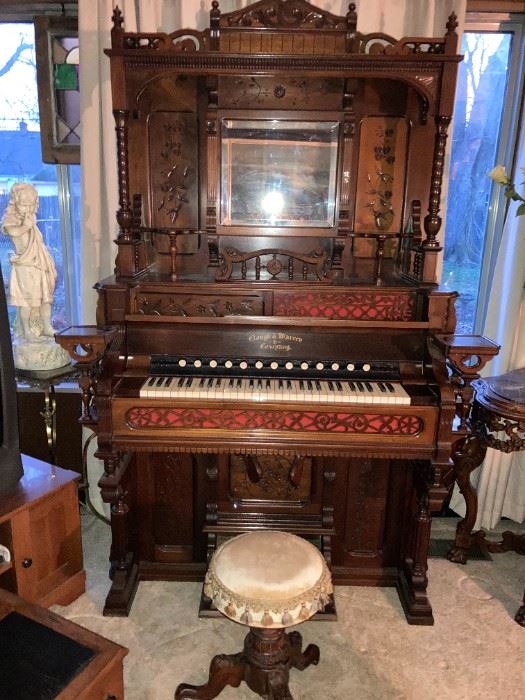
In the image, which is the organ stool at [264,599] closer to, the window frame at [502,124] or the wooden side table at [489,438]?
the wooden side table at [489,438]

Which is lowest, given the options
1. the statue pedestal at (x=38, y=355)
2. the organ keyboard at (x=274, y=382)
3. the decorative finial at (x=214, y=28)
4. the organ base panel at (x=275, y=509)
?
the organ base panel at (x=275, y=509)

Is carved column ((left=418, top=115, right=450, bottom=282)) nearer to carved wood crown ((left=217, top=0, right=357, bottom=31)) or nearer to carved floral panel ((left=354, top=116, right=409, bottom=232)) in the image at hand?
carved floral panel ((left=354, top=116, right=409, bottom=232))

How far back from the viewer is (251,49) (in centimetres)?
219

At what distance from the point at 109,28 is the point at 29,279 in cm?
118

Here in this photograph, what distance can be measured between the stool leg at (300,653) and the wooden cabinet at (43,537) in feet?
3.20

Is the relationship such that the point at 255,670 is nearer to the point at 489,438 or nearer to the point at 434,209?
the point at 489,438

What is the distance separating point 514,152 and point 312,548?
2231 millimetres

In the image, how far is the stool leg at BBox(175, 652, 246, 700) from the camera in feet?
6.00

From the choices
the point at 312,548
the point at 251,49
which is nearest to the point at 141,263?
the point at 251,49

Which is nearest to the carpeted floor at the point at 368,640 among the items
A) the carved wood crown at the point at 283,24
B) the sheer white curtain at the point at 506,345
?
the sheer white curtain at the point at 506,345

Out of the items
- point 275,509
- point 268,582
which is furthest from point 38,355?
point 268,582

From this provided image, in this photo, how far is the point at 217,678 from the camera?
1827 millimetres

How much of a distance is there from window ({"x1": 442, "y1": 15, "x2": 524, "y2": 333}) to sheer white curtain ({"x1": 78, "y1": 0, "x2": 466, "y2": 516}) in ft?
1.33

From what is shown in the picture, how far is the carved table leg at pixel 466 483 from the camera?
2.56 metres
